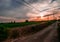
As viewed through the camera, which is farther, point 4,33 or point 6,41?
point 4,33

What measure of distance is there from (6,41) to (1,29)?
4.12 metres

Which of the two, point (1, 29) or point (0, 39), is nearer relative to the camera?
point (0, 39)

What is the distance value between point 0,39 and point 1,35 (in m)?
1.14

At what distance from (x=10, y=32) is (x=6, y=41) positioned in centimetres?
514

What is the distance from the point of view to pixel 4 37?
76.3ft

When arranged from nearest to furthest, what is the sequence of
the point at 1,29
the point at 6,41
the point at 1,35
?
the point at 6,41 → the point at 1,35 → the point at 1,29

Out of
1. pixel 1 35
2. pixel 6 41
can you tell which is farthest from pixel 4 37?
pixel 6 41

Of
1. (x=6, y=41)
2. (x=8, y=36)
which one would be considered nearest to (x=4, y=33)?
(x=8, y=36)

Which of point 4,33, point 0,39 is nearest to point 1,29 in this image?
point 4,33

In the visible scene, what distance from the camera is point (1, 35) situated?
23.1m

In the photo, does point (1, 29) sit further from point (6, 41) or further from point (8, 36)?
point (6, 41)

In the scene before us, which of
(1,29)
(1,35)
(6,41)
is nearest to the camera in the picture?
(6,41)

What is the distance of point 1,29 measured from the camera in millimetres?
24688

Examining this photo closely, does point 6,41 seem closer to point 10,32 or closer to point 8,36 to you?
point 8,36
